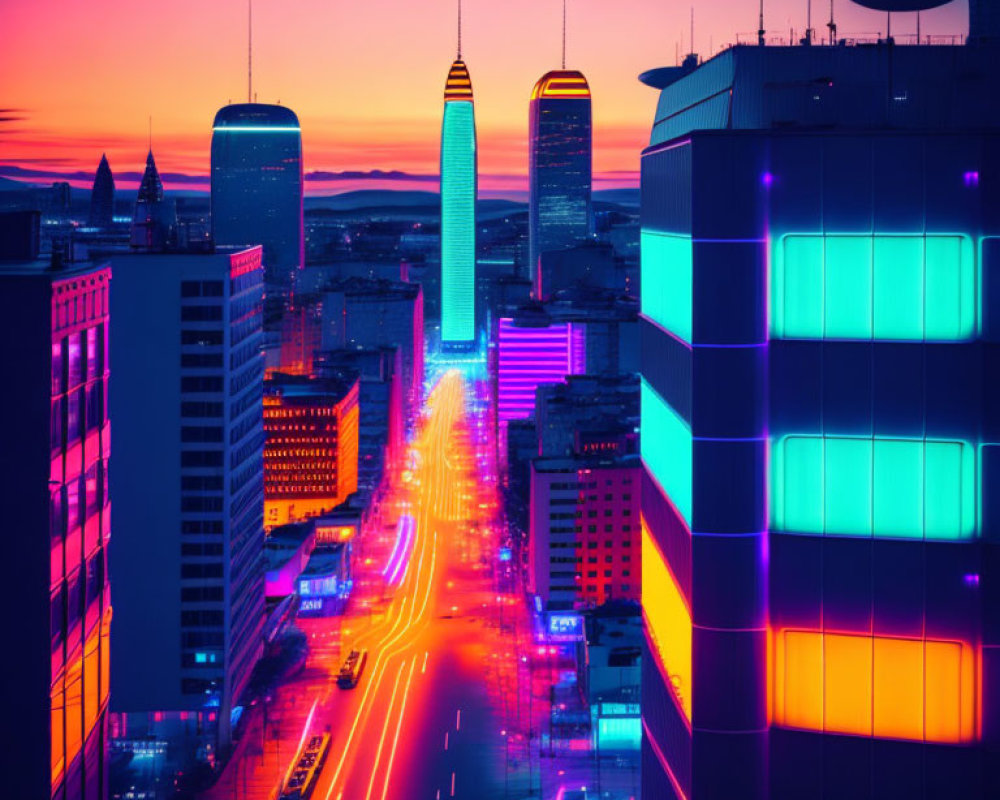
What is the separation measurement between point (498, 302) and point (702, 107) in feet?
294

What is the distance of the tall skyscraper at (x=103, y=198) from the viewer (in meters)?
53.6

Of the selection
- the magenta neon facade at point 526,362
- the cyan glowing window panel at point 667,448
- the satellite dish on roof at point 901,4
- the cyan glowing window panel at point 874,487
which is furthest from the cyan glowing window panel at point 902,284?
the magenta neon facade at point 526,362

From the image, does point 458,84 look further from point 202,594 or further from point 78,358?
point 78,358

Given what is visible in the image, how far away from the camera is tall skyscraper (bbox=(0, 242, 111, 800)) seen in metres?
7.66

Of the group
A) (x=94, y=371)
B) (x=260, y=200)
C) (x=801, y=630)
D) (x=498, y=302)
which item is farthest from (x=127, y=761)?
(x=260, y=200)

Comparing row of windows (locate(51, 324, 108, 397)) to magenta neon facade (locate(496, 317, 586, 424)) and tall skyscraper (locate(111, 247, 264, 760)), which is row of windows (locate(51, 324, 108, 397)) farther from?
magenta neon facade (locate(496, 317, 586, 424))

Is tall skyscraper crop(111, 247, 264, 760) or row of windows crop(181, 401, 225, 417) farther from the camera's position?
row of windows crop(181, 401, 225, 417)

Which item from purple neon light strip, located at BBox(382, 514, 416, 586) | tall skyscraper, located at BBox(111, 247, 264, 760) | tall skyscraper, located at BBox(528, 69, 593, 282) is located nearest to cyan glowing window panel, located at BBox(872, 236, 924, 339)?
tall skyscraper, located at BBox(111, 247, 264, 760)

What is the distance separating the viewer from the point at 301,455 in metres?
51.8

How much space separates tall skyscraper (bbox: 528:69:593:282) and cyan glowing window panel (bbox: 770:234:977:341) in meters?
115

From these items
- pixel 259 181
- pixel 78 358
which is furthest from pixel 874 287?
pixel 259 181

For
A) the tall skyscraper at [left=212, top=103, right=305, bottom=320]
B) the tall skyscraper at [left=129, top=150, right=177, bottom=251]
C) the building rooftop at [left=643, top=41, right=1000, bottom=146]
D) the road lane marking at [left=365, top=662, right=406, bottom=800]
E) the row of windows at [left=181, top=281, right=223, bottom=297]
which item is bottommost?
the road lane marking at [left=365, top=662, right=406, bottom=800]

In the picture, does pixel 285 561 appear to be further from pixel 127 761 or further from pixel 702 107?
pixel 702 107

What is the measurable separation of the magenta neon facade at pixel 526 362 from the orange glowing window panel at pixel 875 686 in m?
59.0
